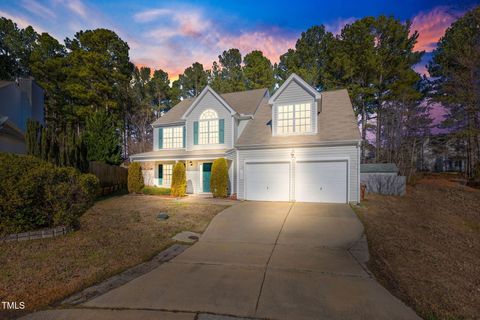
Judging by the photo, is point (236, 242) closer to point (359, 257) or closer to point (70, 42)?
point (359, 257)

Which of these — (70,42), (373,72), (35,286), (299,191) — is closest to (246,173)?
(299,191)

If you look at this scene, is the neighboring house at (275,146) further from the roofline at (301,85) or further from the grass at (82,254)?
the grass at (82,254)

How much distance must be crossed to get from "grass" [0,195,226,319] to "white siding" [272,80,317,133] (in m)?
8.06

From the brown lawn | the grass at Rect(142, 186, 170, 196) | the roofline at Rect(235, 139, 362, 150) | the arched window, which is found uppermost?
the arched window

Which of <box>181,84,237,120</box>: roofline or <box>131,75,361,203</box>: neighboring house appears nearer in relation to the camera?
<box>131,75,361,203</box>: neighboring house

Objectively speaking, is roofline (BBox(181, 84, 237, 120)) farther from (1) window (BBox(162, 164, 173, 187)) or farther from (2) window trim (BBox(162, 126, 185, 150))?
(1) window (BBox(162, 164, 173, 187))

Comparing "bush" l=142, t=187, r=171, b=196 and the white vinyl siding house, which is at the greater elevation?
the white vinyl siding house

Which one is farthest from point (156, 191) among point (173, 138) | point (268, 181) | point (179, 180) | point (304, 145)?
point (304, 145)

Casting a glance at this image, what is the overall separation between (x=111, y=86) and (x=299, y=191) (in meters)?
30.5

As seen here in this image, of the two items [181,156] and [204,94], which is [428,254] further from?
[204,94]

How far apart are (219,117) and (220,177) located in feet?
14.5

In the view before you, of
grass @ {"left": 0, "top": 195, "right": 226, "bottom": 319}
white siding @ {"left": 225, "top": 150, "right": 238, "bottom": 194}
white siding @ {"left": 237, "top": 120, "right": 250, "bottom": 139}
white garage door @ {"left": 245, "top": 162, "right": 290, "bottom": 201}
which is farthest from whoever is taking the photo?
white siding @ {"left": 237, "top": 120, "right": 250, "bottom": 139}

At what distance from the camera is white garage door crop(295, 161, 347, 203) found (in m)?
11.8

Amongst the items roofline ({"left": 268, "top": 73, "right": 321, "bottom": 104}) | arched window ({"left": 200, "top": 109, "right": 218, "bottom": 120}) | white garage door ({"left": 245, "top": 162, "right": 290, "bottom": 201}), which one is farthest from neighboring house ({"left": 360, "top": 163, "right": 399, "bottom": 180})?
arched window ({"left": 200, "top": 109, "right": 218, "bottom": 120})
